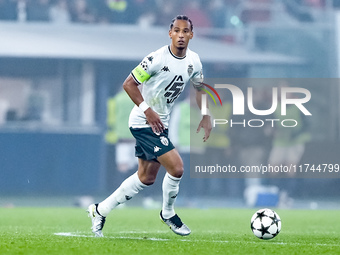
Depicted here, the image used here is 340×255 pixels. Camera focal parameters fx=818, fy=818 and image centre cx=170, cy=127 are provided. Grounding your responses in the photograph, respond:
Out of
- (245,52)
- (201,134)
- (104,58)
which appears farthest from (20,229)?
(245,52)

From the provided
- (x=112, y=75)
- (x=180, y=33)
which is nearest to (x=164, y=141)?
(x=180, y=33)

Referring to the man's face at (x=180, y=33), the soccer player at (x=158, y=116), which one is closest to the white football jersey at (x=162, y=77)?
the soccer player at (x=158, y=116)

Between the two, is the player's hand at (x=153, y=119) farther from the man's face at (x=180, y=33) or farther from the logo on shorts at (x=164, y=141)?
the man's face at (x=180, y=33)

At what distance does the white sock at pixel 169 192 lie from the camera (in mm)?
7293

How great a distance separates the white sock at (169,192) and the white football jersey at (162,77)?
20.4 inches

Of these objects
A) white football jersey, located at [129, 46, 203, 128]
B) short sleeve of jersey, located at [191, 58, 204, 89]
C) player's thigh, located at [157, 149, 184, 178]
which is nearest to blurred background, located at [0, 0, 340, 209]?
A: short sleeve of jersey, located at [191, 58, 204, 89]

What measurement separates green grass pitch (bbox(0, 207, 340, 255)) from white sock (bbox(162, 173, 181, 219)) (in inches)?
9.8

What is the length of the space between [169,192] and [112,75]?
30.7 ft

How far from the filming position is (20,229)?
8734 millimetres

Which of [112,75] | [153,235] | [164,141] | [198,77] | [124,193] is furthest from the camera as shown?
[112,75]

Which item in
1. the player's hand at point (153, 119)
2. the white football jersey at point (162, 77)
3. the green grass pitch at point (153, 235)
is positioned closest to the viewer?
the green grass pitch at point (153, 235)

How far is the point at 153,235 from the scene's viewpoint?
791cm

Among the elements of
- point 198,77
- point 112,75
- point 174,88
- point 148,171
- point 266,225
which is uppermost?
point 112,75

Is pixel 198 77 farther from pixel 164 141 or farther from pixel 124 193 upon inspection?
pixel 124 193
